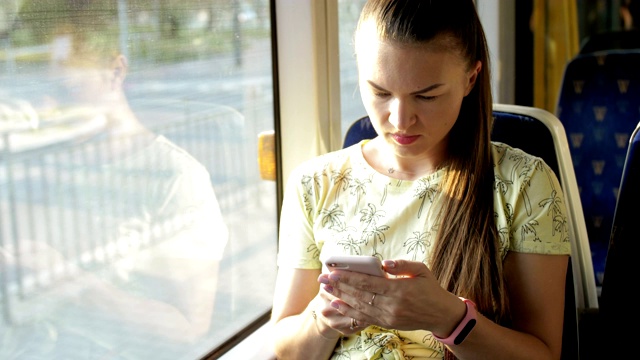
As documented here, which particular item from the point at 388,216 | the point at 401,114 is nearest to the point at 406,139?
the point at 401,114

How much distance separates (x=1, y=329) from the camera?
1145mm

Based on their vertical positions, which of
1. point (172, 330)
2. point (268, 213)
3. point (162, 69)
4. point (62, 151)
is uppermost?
point (162, 69)

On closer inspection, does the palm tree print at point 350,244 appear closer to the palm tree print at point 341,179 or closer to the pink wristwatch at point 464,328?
the palm tree print at point 341,179

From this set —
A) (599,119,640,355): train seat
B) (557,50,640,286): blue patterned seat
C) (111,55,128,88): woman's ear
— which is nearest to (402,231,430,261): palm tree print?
(599,119,640,355): train seat

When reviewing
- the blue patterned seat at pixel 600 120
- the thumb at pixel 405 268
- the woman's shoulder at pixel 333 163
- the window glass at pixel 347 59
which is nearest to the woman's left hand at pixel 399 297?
the thumb at pixel 405 268

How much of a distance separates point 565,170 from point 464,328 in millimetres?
512

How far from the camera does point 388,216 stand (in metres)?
1.39

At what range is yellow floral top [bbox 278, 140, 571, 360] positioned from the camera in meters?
1.30

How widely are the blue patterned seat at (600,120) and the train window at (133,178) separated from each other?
4.47 feet

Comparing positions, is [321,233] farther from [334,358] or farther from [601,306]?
[601,306]

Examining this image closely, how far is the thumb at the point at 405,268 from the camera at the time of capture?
3.75ft

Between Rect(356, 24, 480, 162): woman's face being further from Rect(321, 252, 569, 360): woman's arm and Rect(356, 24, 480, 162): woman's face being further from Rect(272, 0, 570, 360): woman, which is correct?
Rect(321, 252, 569, 360): woman's arm

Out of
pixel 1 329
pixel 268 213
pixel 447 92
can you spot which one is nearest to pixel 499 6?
pixel 268 213

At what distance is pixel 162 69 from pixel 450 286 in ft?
2.28
